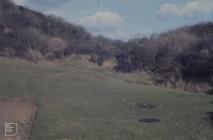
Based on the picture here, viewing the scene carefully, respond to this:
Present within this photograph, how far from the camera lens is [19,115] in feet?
67.3

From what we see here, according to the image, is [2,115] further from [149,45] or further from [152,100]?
[149,45]

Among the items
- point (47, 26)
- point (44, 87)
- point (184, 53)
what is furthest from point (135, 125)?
point (47, 26)

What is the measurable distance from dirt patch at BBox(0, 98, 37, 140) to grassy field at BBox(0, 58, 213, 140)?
17.8 inches

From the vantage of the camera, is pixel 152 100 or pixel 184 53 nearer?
pixel 152 100

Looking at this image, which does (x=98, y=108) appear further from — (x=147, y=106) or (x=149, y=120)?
(x=149, y=120)

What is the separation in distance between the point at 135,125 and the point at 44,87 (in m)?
12.0

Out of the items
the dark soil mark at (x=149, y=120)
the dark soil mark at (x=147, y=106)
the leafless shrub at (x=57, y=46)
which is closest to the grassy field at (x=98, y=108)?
the dark soil mark at (x=147, y=106)

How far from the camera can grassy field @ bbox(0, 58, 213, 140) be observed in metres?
17.1

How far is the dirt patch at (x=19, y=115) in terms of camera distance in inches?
661

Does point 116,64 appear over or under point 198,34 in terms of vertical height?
under

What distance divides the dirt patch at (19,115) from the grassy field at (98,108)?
453 mm

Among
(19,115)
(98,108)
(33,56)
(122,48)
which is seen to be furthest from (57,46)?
(19,115)

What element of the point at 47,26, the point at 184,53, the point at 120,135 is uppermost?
the point at 47,26

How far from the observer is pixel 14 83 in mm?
29484
